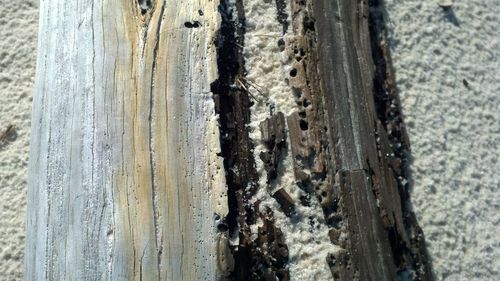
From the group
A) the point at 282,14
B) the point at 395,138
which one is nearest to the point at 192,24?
the point at 282,14

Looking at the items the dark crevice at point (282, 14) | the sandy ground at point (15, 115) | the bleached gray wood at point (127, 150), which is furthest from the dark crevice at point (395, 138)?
the sandy ground at point (15, 115)

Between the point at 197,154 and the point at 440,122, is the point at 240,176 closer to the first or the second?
the point at 197,154

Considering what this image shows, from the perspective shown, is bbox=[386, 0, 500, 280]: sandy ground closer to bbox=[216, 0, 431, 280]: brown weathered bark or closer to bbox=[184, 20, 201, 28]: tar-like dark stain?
bbox=[216, 0, 431, 280]: brown weathered bark

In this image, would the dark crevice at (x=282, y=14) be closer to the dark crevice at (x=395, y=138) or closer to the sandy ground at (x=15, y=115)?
the dark crevice at (x=395, y=138)

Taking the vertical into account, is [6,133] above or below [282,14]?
below

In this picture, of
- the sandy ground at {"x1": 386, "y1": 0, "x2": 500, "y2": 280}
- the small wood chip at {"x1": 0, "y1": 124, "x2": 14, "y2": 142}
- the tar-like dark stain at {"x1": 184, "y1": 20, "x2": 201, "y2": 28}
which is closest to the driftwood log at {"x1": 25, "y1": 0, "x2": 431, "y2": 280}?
the tar-like dark stain at {"x1": 184, "y1": 20, "x2": 201, "y2": 28}

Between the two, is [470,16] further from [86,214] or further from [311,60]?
[86,214]
